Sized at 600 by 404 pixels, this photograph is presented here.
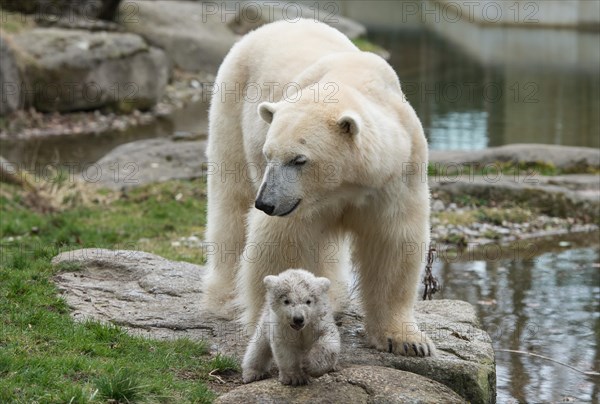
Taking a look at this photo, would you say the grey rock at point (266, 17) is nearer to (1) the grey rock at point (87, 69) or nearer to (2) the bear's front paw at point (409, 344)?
(1) the grey rock at point (87, 69)

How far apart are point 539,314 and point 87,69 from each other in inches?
494

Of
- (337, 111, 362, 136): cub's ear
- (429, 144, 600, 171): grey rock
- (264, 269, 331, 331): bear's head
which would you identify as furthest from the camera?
(429, 144, 600, 171): grey rock

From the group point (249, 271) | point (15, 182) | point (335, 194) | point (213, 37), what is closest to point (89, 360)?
point (249, 271)

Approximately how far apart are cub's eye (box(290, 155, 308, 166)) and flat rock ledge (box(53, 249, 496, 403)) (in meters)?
1.26

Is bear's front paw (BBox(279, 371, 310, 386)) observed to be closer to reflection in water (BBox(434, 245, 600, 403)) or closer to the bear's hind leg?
the bear's hind leg

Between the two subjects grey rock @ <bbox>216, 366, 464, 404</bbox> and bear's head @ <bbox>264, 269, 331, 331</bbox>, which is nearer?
bear's head @ <bbox>264, 269, 331, 331</bbox>

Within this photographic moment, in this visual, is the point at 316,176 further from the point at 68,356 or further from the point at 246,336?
the point at 68,356

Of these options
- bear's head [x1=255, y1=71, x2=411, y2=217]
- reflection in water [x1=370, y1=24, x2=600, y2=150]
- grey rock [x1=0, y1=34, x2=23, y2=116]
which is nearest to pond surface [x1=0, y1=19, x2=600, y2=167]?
reflection in water [x1=370, y1=24, x2=600, y2=150]

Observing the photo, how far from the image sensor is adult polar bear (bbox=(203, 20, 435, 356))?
5359mm

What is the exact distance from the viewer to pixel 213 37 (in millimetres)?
24484

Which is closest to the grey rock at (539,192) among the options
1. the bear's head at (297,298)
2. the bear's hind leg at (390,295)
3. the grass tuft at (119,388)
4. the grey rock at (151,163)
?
the grey rock at (151,163)

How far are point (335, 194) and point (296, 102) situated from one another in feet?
1.87

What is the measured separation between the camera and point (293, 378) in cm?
545

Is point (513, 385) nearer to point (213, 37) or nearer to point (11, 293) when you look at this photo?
point (11, 293)
